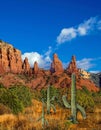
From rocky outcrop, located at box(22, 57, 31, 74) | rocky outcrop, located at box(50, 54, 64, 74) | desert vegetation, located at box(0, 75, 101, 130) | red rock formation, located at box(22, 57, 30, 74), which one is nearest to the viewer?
desert vegetation, located at box(0, 75, 101, 130)

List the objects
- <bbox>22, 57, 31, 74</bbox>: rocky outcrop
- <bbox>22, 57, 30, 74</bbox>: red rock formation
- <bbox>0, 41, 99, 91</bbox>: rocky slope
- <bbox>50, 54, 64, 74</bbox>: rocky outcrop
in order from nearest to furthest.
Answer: <bbox>0, 41, 99, 91</bbox>: rocky slope < <bbox>50, 54, 64, 74</bbox>: rocky outcrop < <bbox>22, 57, 31, 74</bbox>: rocky outcrop < <bbox>22, 57, 30, 74</bbox>: red rock formation

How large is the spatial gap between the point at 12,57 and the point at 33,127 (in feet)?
518

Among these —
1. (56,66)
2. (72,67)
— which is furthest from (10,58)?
(72,67)

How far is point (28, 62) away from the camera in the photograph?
168625 millimetres

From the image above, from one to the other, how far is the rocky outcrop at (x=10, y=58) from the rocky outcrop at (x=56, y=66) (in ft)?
71.1

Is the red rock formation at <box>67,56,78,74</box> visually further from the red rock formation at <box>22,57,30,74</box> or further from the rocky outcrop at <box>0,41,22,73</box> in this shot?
the rocky outcrop at <box>0,41,22,73</box>

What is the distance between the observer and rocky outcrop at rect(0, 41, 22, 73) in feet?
529

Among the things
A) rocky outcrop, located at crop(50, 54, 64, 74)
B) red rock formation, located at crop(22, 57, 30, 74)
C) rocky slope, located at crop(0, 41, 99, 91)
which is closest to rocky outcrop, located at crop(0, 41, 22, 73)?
rocky slope, located at crop(0, 41, 99, 91)

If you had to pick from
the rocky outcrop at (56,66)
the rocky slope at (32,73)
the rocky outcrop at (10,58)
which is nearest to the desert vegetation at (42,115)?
the rocky slope at (32,73)

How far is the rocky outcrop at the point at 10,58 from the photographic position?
161375 mm

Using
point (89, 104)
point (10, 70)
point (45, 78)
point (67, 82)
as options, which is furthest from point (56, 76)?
point (89, 104)

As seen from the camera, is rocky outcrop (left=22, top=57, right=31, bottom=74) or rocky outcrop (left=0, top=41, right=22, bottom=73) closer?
rocky outcrop (left=22, top=57, right=31, bottom=74)

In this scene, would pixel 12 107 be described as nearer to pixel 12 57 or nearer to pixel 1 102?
pixel 1 102

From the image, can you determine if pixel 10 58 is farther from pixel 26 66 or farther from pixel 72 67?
pixel 72 67
